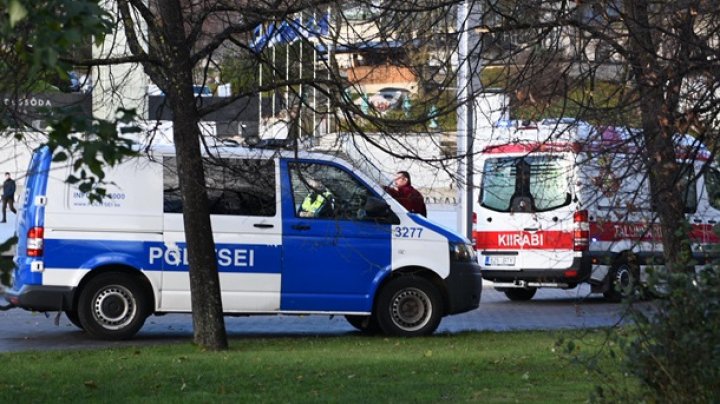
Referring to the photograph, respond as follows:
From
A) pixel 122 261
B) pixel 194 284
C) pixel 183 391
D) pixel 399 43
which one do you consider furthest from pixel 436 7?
pixel 122 261

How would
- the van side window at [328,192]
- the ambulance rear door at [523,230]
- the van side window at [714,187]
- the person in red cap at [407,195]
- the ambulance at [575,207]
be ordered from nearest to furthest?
1. the van side window at [714,187]
2. the ambulance at [575,207]
3. the van side window at [328,192]
4. the person in red cap at [407,195]
5. the ambulance rear door at [523,230]

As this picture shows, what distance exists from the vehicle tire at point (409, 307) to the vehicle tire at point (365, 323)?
0.74 ft

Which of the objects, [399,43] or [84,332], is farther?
[84,332]

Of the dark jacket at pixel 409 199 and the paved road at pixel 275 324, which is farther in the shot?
the dark jacket at pixel 409 199

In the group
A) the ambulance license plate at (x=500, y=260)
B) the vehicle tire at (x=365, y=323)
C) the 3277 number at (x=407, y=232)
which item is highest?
the 3277 number at (x=407, y=232)

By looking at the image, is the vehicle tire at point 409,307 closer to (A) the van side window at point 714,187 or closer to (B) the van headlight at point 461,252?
(B) the van headlight at point 461,252

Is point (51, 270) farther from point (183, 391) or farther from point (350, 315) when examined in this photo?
point (183, 391)

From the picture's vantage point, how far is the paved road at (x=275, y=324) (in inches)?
540

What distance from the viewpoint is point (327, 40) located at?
37.9 feet

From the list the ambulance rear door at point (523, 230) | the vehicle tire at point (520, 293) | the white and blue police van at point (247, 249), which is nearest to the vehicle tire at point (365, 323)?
the white and blue police van at point (247, 249)

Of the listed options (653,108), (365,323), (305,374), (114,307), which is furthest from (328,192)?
(653,108)

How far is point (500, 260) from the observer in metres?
19.7

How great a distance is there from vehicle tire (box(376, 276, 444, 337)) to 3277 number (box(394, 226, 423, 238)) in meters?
0.45

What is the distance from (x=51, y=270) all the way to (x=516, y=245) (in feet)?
28.4
